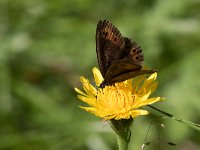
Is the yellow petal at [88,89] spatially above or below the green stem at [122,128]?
above

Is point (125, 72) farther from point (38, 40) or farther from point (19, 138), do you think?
point (38, 40)

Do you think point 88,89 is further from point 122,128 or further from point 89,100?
point 122,128

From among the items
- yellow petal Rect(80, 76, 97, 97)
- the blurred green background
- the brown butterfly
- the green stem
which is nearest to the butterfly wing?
the brown butterfly

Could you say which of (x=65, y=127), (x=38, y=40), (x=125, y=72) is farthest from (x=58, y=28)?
(x=125, y=72)

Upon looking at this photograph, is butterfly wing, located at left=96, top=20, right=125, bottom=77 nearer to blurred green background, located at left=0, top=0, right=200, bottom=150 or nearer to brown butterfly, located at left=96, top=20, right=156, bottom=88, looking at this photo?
brown butterfly, located at left=96, top=20, right=156, bottom=88

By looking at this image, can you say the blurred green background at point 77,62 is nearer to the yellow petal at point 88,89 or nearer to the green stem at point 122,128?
the yellow petal at point 88,89

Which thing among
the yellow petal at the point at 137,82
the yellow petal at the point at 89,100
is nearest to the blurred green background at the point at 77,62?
the yellow petal at the point at 137,82
